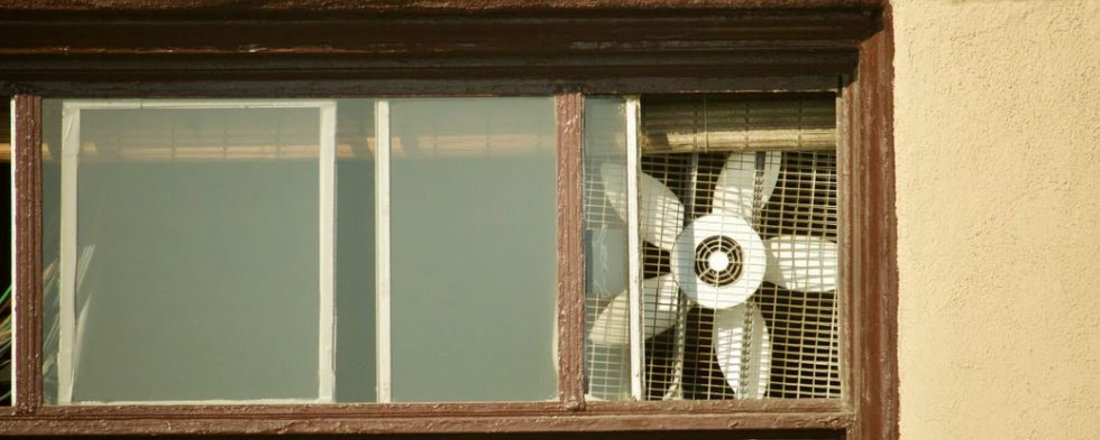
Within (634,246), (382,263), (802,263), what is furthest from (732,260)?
(382,263)

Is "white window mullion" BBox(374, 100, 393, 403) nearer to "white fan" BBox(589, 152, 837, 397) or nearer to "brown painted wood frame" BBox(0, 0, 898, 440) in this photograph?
"brown painted wood frame" BBox(0, 0, 898, 440)

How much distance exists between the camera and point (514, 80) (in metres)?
3.86

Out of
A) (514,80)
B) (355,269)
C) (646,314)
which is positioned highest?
(514,80)

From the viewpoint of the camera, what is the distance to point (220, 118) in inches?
152

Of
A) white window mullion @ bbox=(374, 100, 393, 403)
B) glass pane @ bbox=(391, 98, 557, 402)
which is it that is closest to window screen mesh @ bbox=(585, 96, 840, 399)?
glass pane @ bbox=(391, 98, 557, 402)

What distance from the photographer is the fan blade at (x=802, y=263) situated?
12.9ft

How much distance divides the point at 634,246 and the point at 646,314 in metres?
0.23

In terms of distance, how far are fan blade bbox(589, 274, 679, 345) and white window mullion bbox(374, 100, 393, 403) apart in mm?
647

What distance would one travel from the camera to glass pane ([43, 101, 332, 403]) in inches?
150

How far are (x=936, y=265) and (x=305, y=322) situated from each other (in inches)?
76.8

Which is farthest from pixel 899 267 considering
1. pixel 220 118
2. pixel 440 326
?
pixel 220 118

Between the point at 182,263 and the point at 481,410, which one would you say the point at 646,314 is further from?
the point at 182,263

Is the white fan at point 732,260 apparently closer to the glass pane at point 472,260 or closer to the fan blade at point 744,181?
the fan blade at point 744,181

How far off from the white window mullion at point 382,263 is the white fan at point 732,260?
829mm
